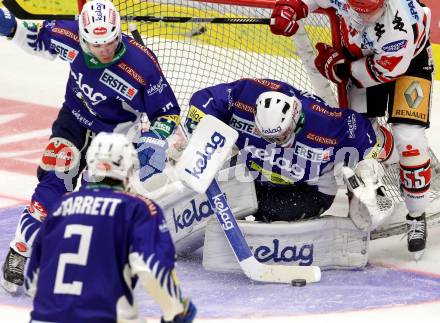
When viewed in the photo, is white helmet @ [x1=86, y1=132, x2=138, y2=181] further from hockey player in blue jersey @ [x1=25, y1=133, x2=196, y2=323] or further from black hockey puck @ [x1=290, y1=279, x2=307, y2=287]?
black hockey puck @ [x1=290, y1=279, x2=307, y2=287]

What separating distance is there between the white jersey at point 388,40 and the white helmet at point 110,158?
6.42 ft

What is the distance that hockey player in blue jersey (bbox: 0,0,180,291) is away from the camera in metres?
4.70

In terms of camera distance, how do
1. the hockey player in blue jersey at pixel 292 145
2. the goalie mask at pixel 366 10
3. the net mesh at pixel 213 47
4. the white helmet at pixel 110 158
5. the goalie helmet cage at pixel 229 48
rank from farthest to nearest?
the net mesh at pixel 213 47 < the goalie helmet cage at pixel 229 48 < the hockey player in blue jersey at pixel 292 145 < the goalie mask at pixel 366 10 < the white helmet at pixel 110 158

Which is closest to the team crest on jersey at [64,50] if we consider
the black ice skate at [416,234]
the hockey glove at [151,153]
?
the hockey glove at [151,153]

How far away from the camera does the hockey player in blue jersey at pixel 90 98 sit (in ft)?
15.4

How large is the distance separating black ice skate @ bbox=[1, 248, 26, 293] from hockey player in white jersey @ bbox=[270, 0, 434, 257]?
1543 millimetres

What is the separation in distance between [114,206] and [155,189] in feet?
5.91

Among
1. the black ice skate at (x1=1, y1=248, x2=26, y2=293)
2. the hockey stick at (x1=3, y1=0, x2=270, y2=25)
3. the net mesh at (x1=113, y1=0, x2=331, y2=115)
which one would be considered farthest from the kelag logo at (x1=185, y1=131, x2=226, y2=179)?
the net mesh at (x1=113, y1=0, x2=331, y2=115)

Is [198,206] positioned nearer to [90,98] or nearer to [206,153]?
[206,153]

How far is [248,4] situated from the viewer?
5.63m

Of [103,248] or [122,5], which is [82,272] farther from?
[122,5]

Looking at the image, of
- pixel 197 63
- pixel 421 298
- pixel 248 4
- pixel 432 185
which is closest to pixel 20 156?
pixel 197 63

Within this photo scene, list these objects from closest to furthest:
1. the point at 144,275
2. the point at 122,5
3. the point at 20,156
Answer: the point at 144,275 < the point at 122,5 < the point at 20,156

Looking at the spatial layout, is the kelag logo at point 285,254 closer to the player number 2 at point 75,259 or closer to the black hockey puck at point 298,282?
the black hockey puck at point 298,282
